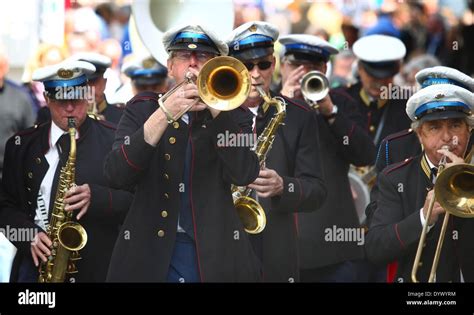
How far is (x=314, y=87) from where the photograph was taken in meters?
9.40

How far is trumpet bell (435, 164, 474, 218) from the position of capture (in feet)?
25.8

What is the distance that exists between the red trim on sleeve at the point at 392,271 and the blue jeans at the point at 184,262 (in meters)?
1.16

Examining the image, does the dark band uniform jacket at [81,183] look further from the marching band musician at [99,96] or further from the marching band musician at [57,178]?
the marching band musician at [99,96]

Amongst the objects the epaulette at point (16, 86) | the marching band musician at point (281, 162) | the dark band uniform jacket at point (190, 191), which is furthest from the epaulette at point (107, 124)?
the epaulette at point (16, 86)

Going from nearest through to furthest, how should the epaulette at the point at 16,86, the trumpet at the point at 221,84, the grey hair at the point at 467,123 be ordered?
the trumpet at the point at 221,84 → the grey hair at the point at 467,123 → the epaulette at the point at 16,86

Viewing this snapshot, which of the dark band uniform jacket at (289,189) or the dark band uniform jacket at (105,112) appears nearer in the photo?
the dark band uniform jacket at (289,189)

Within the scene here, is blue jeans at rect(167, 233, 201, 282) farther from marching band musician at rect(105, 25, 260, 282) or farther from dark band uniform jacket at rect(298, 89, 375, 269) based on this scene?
dark band uniform jacket at rect(298, 89, 375, 269)

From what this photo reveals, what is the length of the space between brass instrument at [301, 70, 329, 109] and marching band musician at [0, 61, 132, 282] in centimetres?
125

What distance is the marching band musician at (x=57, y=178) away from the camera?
8.60 metres

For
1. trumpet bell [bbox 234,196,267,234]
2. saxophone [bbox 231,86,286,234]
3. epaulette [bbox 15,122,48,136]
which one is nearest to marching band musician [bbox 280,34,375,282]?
saxophone [bbox 231,86,286,234]

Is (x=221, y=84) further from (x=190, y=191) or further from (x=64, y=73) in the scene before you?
(x=64, y=73)

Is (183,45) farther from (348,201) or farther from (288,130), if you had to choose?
(348,201)
